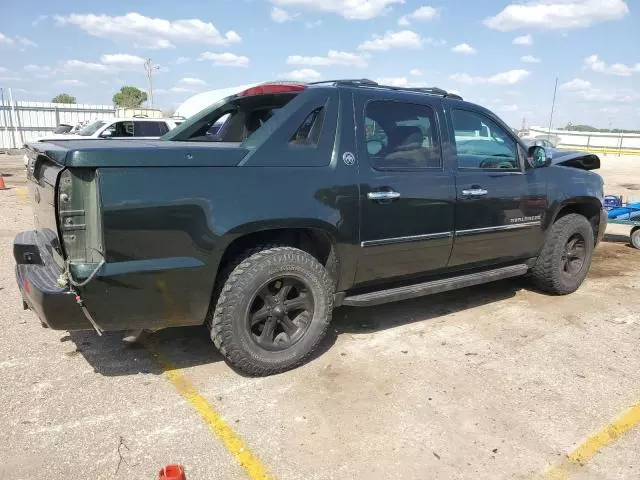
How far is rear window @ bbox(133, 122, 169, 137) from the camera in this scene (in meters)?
15.8

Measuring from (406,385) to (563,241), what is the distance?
2.63m

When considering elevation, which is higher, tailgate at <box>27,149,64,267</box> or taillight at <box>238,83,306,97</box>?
taillight at <box>238,83,306,97</box>

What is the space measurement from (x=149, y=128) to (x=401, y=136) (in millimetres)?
13478

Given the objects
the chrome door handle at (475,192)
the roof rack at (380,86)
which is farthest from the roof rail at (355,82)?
the chrome door handle at (475,192)

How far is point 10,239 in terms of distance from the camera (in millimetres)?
7305

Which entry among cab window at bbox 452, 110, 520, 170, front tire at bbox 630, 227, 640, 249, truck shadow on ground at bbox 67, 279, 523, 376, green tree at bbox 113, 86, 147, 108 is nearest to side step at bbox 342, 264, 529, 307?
truck shadow on ground at bbox 67, 279, 523, 376

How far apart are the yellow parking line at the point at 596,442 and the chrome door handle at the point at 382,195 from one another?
1894 millimetres

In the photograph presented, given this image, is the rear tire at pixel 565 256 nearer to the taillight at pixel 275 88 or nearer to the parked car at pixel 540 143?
the parked car at pixel 540 143

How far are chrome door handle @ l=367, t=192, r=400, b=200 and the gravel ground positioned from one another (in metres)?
1.16

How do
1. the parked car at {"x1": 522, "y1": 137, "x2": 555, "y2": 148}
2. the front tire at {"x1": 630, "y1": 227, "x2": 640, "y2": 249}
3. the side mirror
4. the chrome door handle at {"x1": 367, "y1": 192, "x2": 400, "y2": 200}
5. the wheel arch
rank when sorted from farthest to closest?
the front tire at {"x1": 630, "y1": 227, "x2": 640, "y2": 249} < the parked car at {"x1": 522, "y1": 137, "x2": 555, "y2": 148} < the wheel arch < the side mirror < the chrome door handle at {"x1": 367, "y1": 192, "x2": 400, "y2": 200}

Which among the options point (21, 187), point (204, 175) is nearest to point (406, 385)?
point (204, 175)

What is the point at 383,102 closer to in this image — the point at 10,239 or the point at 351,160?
the point at 351,160

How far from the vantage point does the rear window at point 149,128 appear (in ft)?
51.8

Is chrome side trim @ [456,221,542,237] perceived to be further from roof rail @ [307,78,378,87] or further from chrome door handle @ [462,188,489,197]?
roof rail @ [307,78,378,87]
